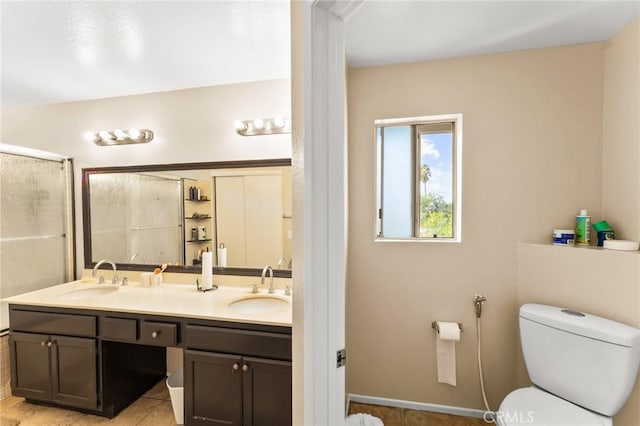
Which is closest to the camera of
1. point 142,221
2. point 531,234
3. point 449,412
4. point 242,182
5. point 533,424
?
point 533,424

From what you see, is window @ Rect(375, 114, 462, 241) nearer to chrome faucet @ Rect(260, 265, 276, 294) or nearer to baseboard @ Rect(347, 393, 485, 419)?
chrome faucet @ Rect(260, 265, 276, 294)

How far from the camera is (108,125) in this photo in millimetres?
2289

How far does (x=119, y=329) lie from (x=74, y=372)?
0.47 m

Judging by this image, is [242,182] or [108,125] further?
[108,125]

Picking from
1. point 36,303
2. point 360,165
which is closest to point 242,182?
point 360,165

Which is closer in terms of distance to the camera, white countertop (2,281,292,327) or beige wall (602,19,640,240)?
beige wall (602,19,640,240)

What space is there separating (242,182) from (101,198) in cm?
131

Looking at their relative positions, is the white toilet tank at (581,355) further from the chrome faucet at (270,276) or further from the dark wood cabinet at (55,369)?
the dark wood cabinet at (55,369)

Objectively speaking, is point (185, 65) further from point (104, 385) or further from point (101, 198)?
point (104, 385)

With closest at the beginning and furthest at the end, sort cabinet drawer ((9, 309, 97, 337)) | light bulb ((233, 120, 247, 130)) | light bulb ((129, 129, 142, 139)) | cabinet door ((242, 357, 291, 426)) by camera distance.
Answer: cabinet door ((242, 357, 291, 426))
cabinet drawer ((9, 309, 97, 337))
light bulb ((233, 120, 247, 130))
light bulb ((129, 129, 142, 139))

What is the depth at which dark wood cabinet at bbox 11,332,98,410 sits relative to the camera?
1697 millimetres

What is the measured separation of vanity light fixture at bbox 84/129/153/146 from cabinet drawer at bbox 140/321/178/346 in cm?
144

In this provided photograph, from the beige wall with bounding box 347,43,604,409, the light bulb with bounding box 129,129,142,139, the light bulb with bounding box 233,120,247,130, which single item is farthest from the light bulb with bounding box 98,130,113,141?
the beige wall with bounding box 347,43,604,409

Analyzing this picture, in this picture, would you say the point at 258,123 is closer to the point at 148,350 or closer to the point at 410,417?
the point at 148,350
